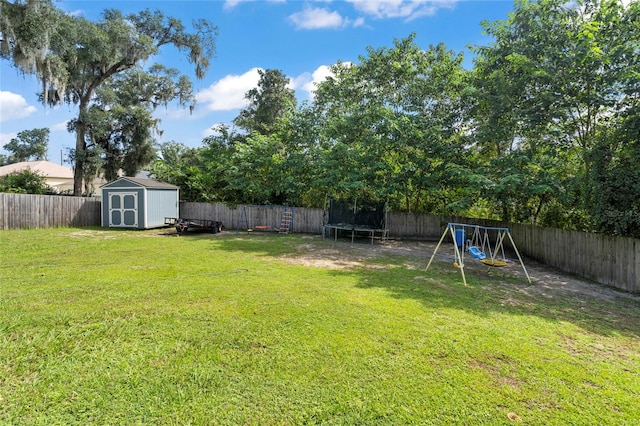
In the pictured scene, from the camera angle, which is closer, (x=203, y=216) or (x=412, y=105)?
(x=412, y=105)

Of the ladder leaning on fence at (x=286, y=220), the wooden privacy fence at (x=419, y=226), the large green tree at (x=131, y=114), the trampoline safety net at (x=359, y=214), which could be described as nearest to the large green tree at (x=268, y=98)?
the large green tree at (x=131, y=114)

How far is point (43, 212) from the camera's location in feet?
40.4

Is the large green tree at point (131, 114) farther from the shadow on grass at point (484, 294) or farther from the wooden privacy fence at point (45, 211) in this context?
the shadow on grass at point (484, 294)

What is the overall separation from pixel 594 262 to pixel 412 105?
8.04m

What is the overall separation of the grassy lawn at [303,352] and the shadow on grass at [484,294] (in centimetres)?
5

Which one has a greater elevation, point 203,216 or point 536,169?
point 536,169

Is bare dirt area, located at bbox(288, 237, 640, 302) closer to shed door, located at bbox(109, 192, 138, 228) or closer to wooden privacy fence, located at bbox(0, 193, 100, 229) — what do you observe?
shed door, located at bbox(109, 192, 138, 228)

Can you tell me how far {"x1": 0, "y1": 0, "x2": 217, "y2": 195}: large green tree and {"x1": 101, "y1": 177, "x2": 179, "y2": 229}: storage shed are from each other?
201 inches

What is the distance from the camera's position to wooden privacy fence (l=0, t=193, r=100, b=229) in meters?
11.3

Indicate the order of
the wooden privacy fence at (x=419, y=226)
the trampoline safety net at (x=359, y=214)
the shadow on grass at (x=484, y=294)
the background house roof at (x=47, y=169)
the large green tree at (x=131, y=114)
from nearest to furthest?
the shadow on grass at (x=484, y=294) → the wooden privacy fence at (x=419, y=226) → the trampoline safety net at (x=359, y=214) → the large green tree at (x=131, y=114) → the background house roof at (x=47, y=169)

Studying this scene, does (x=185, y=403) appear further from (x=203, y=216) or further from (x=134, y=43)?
(x=134, y=43)

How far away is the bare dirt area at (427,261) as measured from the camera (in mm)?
5676

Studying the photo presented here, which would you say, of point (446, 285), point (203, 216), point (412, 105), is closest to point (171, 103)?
point (203, 216)

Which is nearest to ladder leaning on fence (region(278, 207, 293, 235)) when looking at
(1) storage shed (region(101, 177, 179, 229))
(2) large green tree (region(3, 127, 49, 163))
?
(1) storage shed (region(101, 177, 179, 229))
